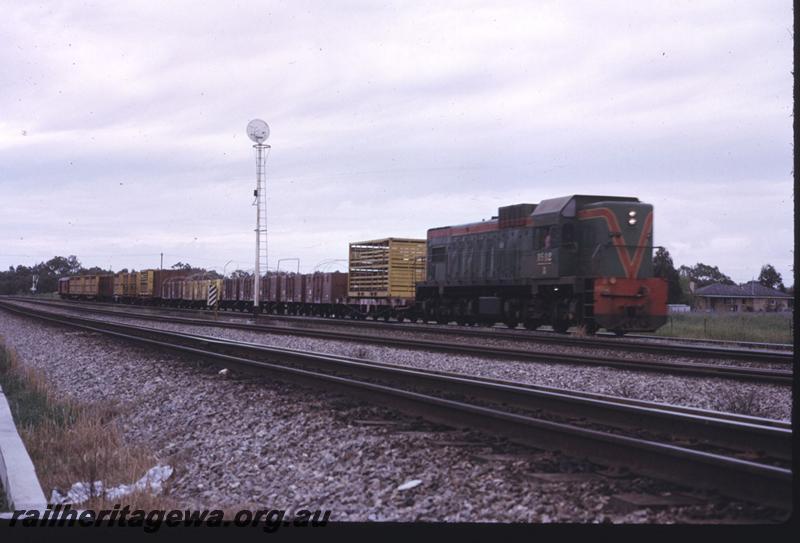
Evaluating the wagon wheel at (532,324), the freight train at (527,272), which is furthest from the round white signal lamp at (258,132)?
the wagon wheel at (532,324)

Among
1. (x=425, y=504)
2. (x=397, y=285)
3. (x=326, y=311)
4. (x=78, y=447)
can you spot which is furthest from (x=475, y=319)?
(x=425, y=504)

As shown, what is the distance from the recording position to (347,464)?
556 centimetres

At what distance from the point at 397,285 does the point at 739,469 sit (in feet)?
88.0

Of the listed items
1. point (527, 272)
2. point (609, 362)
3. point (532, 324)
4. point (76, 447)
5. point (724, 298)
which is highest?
point (527, 272)

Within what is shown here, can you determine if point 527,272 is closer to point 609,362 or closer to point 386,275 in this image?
point 609,362

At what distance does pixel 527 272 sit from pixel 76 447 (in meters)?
16.0

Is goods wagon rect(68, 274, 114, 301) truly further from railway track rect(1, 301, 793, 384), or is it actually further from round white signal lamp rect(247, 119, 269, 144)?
railway track rect(1, 301, 793, 384)

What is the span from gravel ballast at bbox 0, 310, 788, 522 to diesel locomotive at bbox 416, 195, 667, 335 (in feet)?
36.4

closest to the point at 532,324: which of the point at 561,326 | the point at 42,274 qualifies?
the point at 561,326

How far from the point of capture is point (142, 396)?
10211 mm

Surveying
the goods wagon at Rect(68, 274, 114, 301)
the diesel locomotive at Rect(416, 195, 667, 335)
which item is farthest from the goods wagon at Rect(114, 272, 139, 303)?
the diesel locomotive at Rect(416, 195, 667, 335)

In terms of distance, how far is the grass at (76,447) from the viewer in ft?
18.8

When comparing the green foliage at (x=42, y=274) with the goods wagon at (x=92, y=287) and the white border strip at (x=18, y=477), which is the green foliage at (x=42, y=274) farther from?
the white border strip at (x=18, y=477)

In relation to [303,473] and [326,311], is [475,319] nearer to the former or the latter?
[326,311]
